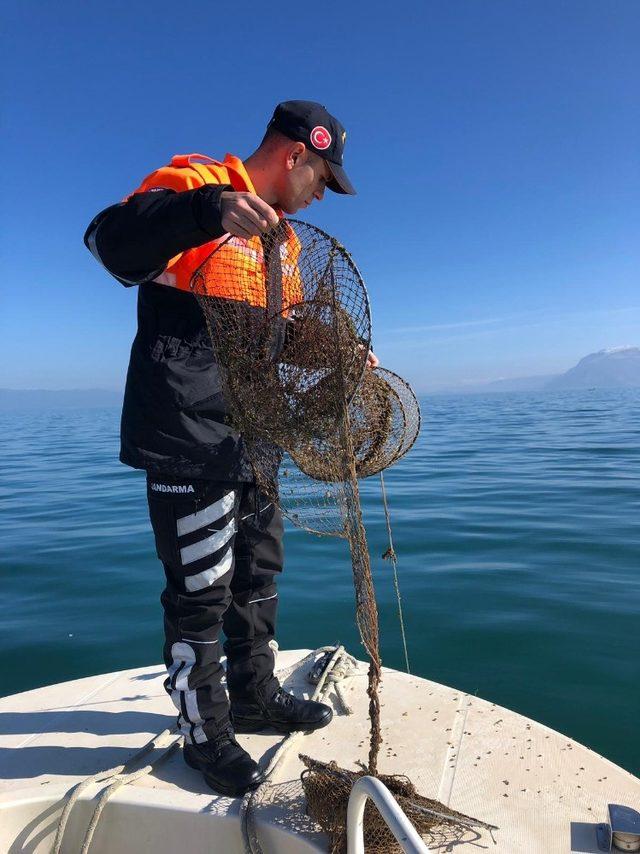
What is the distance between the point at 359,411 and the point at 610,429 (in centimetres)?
1770

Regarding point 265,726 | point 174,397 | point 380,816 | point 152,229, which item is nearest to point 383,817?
point 380,816

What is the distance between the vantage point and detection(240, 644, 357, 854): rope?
210 centimetres

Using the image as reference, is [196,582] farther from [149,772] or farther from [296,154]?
[296,154]

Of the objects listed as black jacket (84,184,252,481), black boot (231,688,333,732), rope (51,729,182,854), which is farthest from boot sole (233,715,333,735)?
black jacket (84,184,252,481)

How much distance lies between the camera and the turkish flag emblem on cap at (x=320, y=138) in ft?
7.61

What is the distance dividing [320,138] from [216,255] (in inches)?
22.8

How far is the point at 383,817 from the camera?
147 cm

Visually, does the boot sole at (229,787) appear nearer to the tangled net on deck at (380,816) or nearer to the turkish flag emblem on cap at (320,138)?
the tangled net on deck at (380,816)

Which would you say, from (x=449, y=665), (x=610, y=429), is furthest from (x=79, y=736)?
(x=610, y=429)

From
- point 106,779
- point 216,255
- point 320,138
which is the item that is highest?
point 320,138

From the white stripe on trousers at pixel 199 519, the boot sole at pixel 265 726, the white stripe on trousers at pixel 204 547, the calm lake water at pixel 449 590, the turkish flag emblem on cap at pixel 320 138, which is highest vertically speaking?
the turkish flag emblem on cap at pixel 320 138

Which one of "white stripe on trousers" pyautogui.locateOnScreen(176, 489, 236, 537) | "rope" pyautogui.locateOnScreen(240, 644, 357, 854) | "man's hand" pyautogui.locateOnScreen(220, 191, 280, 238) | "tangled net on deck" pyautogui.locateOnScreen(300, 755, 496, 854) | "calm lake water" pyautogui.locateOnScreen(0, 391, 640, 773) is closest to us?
"man's hand" pyautogui.locateOnScreen(220, 191, 280, 238)

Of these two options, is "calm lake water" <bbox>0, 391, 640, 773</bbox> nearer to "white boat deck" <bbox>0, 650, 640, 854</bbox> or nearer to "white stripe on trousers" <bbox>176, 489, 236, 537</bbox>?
"white boat deck" <bbox>0, 650, 640, 854</bbox>

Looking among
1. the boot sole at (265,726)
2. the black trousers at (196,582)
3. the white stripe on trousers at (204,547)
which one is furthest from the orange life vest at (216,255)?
the boot sole at (265,726)
